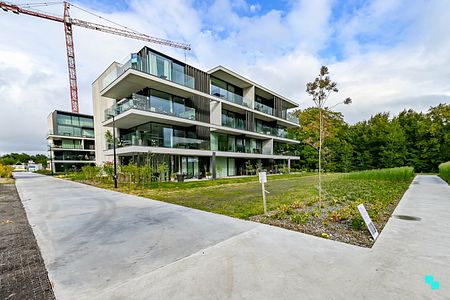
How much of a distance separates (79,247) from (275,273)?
12.5ft

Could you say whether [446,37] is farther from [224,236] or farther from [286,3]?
[224,236]

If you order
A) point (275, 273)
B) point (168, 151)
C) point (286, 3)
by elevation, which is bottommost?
point (275, 273)

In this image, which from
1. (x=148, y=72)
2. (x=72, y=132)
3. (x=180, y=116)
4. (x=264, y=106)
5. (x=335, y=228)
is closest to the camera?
(x=335, y=228)

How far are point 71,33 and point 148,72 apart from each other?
61.0 meters

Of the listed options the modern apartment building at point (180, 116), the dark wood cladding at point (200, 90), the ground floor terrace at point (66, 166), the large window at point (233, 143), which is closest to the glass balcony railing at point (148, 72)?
the modern apartment building at point (180, 116)

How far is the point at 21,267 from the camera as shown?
3.05 metres

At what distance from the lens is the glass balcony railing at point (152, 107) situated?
592 inches

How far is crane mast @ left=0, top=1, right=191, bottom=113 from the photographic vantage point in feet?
137

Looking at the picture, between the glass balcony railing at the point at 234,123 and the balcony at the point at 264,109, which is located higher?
the balcony at the point at 264,109

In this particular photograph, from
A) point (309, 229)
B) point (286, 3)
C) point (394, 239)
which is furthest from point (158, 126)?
point (394, 239)

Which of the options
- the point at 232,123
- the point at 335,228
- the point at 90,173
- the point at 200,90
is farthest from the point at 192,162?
the point at 335,228

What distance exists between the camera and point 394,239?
3.89m

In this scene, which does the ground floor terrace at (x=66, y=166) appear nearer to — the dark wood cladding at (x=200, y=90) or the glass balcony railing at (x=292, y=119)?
the dark wood cladding at (x=200, y=90)

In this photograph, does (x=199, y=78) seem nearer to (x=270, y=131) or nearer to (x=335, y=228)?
(x=270, y=131)
